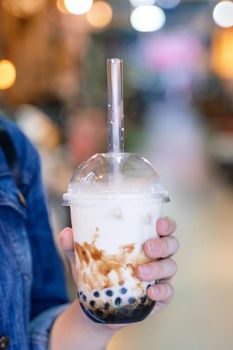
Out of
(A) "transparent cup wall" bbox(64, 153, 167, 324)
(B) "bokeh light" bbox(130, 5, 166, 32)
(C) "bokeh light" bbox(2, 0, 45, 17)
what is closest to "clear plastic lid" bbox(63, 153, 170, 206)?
(A) "transparent cup wall" bbox(64, 153, 167, 324)

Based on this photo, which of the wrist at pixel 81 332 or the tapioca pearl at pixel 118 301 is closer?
the tapioca pearl at pixel 118 301

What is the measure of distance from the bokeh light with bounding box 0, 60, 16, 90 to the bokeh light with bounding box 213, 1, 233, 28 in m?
5.75

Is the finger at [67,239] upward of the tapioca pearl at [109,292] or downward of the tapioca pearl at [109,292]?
upward

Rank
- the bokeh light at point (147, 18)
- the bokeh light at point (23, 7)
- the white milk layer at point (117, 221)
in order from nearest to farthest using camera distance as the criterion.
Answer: the white milk layer at point (117, 221)
the bokeh light at point (23, 7)
the bokeh light at point (147, 18)

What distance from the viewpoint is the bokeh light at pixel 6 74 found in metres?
5.91

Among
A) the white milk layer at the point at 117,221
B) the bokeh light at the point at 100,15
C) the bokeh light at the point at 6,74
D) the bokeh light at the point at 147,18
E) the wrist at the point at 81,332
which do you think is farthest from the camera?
the bokeh light at the point at 147,18

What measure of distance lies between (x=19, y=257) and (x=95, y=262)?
0.39 meters

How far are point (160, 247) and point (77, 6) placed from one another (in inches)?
260

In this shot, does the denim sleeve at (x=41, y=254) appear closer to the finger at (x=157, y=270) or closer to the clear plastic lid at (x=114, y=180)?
the clear plastic lid at (x=114, y=180)

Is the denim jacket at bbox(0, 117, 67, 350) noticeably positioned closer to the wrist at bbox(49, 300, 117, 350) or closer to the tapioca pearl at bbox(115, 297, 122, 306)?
the wrist at bbox(49, 300, 117, 350)

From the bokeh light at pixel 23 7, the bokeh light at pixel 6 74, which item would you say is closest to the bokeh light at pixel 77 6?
the bokeh light at pixel 23 7

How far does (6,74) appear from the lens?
6047mm

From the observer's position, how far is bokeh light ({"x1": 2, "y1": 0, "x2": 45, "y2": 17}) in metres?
6.35

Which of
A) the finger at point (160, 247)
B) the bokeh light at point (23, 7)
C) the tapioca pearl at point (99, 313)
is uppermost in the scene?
the bokeh light at point (23, 7)
